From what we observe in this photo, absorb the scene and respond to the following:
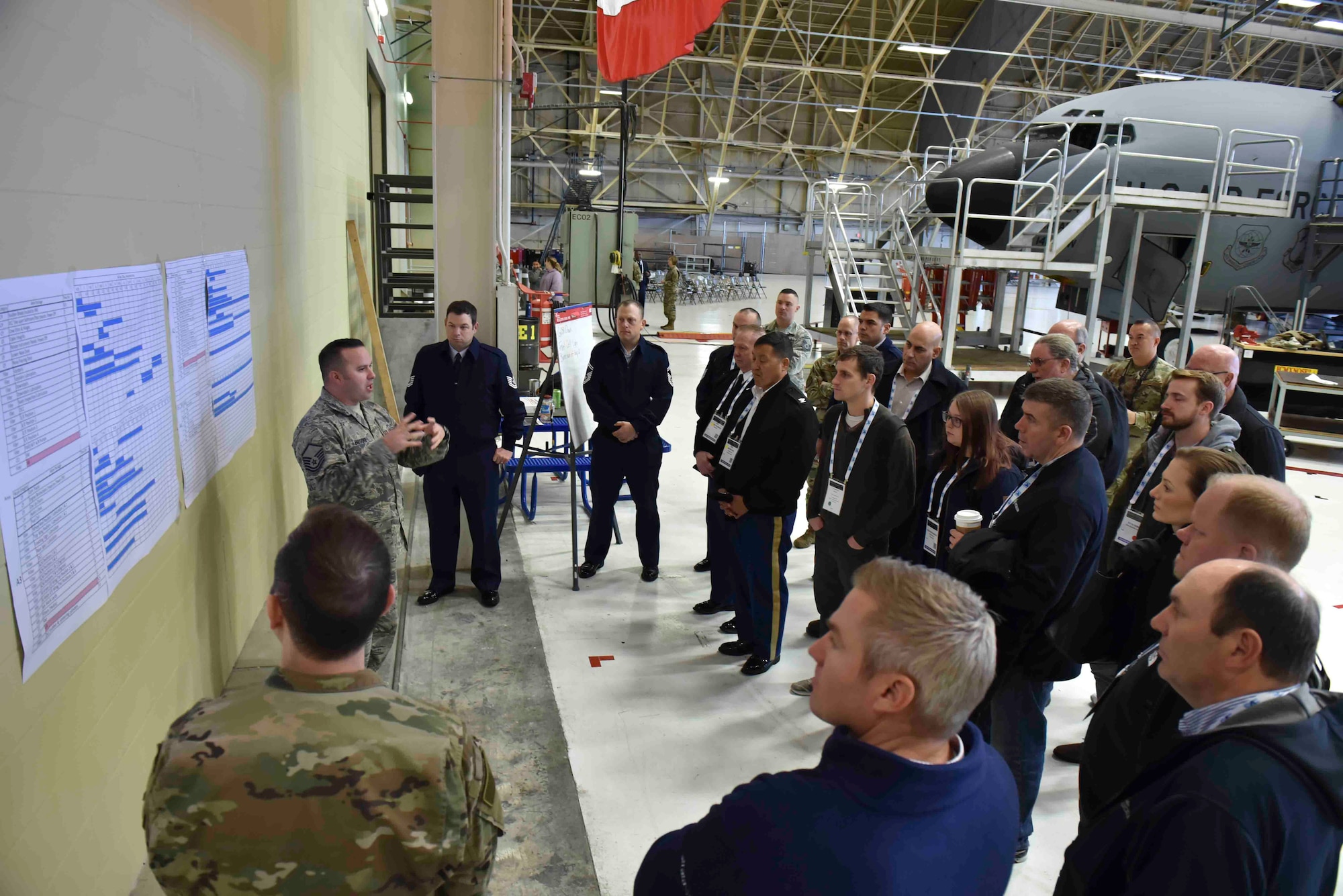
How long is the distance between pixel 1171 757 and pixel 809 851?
82cm

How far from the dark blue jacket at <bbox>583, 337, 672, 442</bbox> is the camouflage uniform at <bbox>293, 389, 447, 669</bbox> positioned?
1.90 metres

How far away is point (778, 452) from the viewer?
4281 mm

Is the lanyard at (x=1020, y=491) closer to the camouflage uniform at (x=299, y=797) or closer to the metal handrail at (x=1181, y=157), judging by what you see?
the camouflage uniform at (x=299, y=797)

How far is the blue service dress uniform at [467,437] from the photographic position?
4926 mm

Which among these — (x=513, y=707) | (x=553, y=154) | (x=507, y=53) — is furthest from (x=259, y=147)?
(x=553, y=154)

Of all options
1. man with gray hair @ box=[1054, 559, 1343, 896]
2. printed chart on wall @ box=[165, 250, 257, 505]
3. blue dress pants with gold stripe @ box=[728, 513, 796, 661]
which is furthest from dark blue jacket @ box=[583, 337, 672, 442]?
man with gray hair @ box=[1054, 559, 1343, 896]

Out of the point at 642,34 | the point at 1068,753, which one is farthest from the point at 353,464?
the point at 642,34

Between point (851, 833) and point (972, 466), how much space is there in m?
2.51

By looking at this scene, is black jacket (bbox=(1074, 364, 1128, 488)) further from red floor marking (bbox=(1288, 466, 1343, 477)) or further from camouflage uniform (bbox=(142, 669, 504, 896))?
red floor marking (bbox=(1288, 466, 1343, 477))

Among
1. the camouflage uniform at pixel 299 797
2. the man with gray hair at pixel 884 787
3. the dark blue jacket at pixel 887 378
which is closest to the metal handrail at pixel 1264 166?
the dark blue jacket at pixel 887 378

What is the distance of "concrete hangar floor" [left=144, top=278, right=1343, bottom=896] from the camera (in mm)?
3189

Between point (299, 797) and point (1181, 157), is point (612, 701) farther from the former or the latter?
point (1181, 157)

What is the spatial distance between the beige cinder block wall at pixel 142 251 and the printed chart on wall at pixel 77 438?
0.24 ft

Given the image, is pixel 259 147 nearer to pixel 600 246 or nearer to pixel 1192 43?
pixel 600 246
